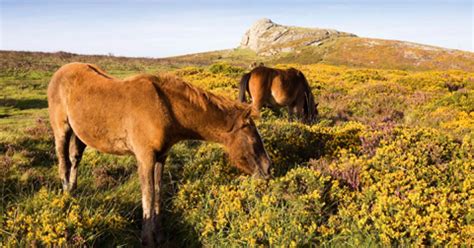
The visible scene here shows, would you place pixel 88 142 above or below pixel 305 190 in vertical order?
above

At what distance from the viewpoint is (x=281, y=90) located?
34.2ft

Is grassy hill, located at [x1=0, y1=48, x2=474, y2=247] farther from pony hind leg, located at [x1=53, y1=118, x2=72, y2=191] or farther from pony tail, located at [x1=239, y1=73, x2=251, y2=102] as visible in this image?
pony tail, located at [x1=239, y1=73, x2=251, y2=102]

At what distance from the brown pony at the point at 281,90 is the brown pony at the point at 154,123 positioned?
5778 mm

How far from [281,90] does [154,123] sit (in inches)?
263

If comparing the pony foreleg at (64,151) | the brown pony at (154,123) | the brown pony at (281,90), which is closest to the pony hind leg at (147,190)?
the brown pony at (154,123)

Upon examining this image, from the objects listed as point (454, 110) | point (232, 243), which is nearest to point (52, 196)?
point (232, 243)

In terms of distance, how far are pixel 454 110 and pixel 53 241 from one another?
1194cm

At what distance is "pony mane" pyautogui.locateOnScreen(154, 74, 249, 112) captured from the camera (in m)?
4.47

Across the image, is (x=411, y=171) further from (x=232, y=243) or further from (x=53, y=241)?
(x=53, y=241)

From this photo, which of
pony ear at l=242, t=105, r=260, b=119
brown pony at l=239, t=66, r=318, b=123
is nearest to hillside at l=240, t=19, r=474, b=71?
brown pony at l=239, t=66, r=318, b=123

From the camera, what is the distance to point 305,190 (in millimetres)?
5113

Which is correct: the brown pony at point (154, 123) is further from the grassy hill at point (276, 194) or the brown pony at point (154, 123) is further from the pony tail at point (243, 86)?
the pony tail at point (243, 86)

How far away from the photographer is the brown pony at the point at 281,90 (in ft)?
34.0

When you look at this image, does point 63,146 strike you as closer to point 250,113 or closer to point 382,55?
point 250,113
